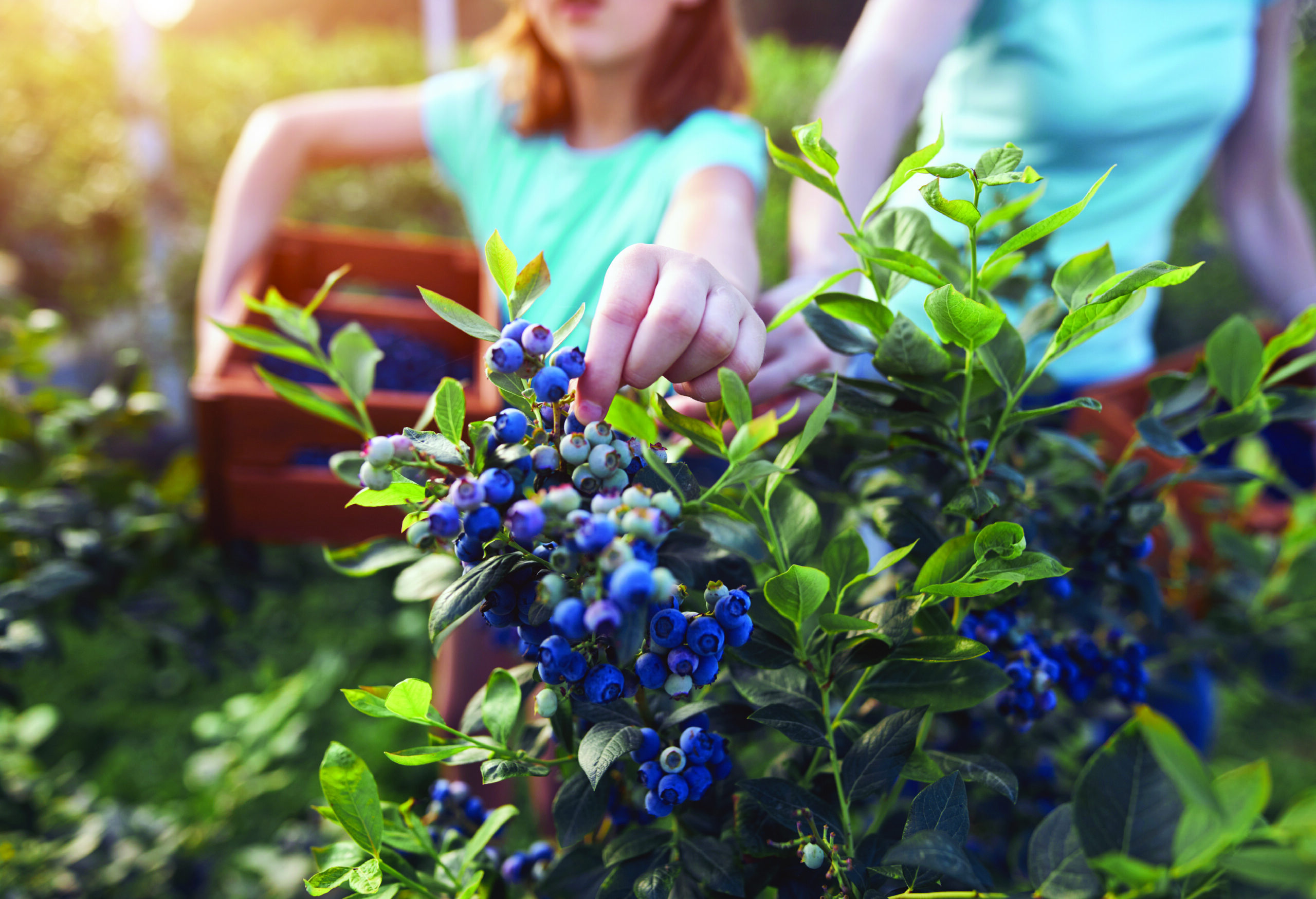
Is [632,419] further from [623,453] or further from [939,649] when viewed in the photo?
[939,649]

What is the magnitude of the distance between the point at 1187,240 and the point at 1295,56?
147cm

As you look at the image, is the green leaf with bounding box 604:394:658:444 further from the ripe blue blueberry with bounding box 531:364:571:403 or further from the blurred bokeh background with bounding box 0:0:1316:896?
the blurred bokeh background with bounding box 0:0:1316:896

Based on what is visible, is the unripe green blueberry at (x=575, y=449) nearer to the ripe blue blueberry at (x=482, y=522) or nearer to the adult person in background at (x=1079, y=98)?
the ripe blue blueberry at (x=482, y=522)

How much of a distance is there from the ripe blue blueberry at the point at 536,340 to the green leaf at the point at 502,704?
181 mm

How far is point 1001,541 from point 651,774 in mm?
227

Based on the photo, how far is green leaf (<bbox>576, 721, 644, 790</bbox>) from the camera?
391mm

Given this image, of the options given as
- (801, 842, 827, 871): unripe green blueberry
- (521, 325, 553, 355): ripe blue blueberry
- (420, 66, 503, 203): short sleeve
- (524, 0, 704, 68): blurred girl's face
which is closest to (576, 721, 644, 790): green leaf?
(801, 842, 827, 871): unripe green blueberry

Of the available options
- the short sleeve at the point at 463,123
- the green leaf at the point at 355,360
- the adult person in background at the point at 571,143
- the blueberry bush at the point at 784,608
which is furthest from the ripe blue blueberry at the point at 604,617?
the short sleeve at the point at 463,123

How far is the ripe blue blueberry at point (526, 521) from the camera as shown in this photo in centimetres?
33

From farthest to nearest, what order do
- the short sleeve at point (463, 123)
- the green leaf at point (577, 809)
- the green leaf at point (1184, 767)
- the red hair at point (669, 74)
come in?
1. the short sleeve at point (463, 123)
2. the red hair at point (669, 74)
3. the green leaf at point (577, 809)
4. the green leaf at point (1184, 767)

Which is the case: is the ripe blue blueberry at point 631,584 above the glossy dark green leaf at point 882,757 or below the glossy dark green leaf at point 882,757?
above

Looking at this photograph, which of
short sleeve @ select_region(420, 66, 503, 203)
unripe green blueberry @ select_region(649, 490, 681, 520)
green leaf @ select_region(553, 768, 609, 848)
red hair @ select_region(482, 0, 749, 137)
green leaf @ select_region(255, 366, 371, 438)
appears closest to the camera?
unripe green blueberry @ select_region(649, 490, 681, 520)

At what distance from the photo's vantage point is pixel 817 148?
424 mm

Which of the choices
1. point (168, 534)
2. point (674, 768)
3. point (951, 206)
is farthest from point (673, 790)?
point (168, 534)
